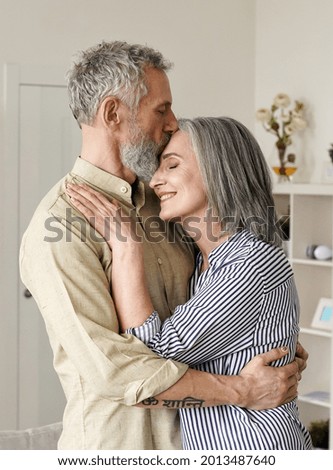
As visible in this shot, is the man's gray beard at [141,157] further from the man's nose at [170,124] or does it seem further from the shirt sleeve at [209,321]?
the shirt sleeve at [209,321]

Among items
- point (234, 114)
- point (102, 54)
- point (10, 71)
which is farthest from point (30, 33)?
point (102, 54)

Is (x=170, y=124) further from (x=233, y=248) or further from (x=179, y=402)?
(x=179, y=402)

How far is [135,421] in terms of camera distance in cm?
212

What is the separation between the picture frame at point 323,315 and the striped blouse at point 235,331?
109 inches

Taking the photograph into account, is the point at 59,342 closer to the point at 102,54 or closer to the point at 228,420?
the point at 228,420

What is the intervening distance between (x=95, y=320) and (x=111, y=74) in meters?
0.65

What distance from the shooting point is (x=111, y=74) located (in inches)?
86.5

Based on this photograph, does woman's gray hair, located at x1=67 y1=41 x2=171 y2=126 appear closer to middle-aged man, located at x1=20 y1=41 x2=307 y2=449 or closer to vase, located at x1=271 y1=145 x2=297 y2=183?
middle-aged man, located at x1=20 y1=41 x2=307 y2=449

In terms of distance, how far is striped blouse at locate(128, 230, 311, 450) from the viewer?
79.6 inches

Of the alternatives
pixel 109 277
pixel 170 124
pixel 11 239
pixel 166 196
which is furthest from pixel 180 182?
pixel 11 239

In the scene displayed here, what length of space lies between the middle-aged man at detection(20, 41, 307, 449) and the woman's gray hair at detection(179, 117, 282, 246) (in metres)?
0.15

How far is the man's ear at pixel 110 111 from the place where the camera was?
7.22 ft

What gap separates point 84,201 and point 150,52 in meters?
0.44
